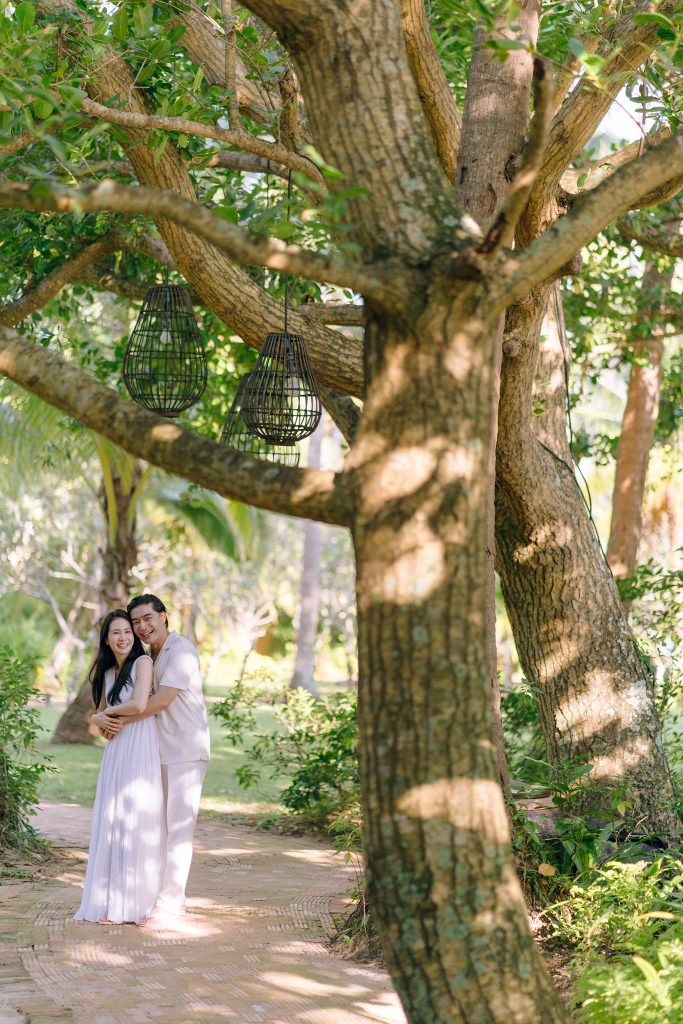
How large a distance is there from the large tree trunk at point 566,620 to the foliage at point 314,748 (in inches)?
128

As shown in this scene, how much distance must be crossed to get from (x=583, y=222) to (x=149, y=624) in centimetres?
455

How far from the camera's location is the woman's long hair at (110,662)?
7.11 metres

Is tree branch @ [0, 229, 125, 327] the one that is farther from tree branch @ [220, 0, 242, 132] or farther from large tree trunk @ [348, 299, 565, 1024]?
large tree trunk @ [348, 299, 565, 1024]

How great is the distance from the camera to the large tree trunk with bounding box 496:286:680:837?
252 inches

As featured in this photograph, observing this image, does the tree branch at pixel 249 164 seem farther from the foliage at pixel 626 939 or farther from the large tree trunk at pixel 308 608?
the large tree trunk at pixel 308 608

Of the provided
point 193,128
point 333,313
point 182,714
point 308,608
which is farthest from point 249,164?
point 308,608

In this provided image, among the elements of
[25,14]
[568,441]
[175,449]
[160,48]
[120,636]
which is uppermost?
[160,48]

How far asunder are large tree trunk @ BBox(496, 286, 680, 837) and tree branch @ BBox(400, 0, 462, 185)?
41.2 inches

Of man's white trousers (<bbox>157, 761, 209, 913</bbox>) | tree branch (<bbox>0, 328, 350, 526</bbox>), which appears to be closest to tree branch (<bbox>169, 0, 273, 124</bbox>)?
tree branch (<bbox>0, 328, 350, 526</bbox>)

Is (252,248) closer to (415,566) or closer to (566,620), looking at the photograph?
(415,566)

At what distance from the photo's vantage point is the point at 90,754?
15.8 meters

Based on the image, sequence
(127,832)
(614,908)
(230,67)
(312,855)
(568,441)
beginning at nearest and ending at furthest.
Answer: (614,908) < (230,67) < (127,832) < (568,441) < (312,855)

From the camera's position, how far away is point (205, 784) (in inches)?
567

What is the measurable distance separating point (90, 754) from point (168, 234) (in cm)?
1133
